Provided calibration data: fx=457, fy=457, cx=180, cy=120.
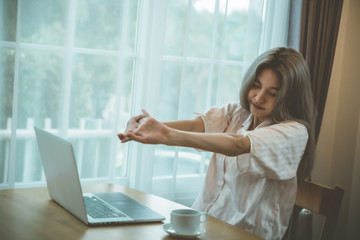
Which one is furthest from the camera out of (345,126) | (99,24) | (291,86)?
(345,126)

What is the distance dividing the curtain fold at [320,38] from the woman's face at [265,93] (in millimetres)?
1161

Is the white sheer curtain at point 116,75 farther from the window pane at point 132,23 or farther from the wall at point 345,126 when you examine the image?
the wall at point 345,126

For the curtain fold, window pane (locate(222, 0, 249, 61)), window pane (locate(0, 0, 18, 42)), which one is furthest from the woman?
the curtain fold

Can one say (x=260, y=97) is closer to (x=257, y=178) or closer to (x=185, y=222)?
(x=257, y=178)

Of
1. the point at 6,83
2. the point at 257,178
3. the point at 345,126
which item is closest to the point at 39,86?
the point at 6,83

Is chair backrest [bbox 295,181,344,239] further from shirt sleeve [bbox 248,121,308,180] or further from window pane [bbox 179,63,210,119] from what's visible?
window pane [bbox 179,63,210,119]

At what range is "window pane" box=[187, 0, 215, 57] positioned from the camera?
8.13 feet

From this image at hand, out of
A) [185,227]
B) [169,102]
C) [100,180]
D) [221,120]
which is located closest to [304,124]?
[221,120]

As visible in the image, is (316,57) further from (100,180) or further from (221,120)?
(100,180)

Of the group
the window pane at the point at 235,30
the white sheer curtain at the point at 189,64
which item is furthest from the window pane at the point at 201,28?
the window pane at the point at 235,30

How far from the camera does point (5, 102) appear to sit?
196 cm

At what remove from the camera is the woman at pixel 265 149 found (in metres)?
1.56

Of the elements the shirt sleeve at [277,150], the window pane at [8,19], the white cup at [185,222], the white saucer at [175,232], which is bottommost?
the white saucer at [175,232]

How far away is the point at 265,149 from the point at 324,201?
0.29 meters
